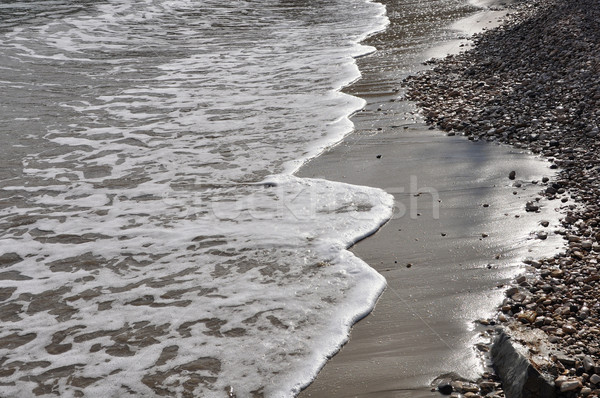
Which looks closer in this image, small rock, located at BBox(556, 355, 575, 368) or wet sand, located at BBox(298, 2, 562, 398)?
small rock, located at BBox(556, 355, 575, 368)

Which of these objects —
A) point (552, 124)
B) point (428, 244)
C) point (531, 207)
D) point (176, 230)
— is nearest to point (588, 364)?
point (428, 244)

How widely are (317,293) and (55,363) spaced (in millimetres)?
1707

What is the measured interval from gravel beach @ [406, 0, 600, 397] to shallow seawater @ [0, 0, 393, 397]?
112 cm

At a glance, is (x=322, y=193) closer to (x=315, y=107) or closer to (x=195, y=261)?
(x=195, y=261)

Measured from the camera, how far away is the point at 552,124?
6.44 meters

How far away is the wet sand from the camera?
11.3 ft

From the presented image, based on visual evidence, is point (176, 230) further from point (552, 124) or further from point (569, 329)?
point (552, 124)

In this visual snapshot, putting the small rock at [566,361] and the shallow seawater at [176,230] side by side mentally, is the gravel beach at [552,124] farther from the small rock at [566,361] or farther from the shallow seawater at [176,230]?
the shallow seawater at [176,230]

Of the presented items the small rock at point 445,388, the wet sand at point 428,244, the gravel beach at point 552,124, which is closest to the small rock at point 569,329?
the gravel beach at point 552,124

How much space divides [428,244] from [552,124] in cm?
267

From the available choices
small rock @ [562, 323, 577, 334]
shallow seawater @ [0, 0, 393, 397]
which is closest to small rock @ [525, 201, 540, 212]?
shallow seawater @ [0, 0, 393, 397]

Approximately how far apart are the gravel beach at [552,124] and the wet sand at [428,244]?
0.18 metres

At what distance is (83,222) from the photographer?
215 inches

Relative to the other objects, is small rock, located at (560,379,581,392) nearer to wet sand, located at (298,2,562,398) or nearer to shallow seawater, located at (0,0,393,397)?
wet sand, located at (298,2,562,398)
